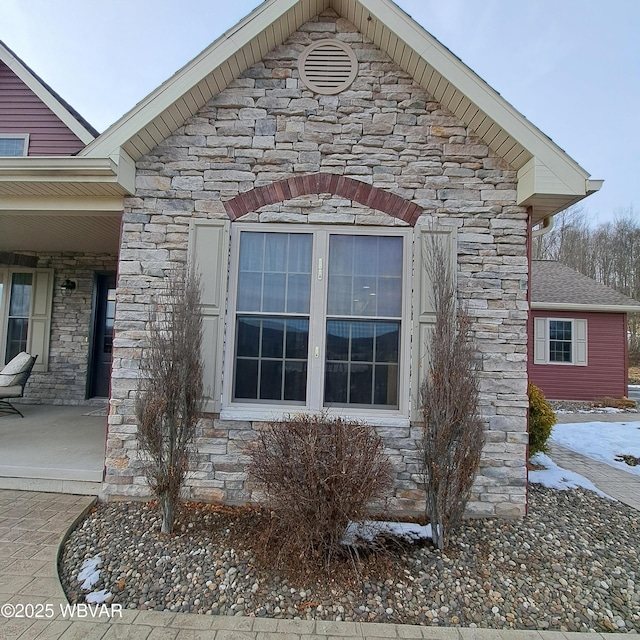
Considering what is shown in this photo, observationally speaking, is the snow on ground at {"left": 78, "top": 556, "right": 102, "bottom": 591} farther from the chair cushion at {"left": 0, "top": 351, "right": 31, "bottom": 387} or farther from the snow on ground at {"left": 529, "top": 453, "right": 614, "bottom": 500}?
the snow on ground at {"left": 529, "top": 453, "right": 614, "bottom": 500}

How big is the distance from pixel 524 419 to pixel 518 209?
1932 mm

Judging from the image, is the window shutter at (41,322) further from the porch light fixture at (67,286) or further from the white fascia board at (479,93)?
the white fascia board at (479,93)

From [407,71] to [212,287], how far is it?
2.74m

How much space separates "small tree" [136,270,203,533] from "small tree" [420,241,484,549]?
6.08 ft

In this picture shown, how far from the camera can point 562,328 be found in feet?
35.7

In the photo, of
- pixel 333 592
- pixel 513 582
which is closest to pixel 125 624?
pixel 333 592

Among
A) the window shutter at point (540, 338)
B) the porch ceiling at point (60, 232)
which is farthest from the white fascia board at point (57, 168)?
the window shutter at point (540, 338)

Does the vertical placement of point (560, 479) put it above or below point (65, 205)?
below

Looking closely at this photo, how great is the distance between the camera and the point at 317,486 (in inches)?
97.9

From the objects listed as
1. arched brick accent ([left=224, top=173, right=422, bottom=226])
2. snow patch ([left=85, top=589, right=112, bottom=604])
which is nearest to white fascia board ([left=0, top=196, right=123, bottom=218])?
arched brick accent ([left=224, top=173, right=422, bottom=226])

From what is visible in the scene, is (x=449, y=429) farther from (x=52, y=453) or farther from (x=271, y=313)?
(x=52, y=453)

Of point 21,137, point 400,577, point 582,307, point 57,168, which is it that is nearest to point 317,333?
point 400,577

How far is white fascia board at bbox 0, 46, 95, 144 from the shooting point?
540 cm

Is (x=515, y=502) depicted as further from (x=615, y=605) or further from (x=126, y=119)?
(x=126, y=119)
